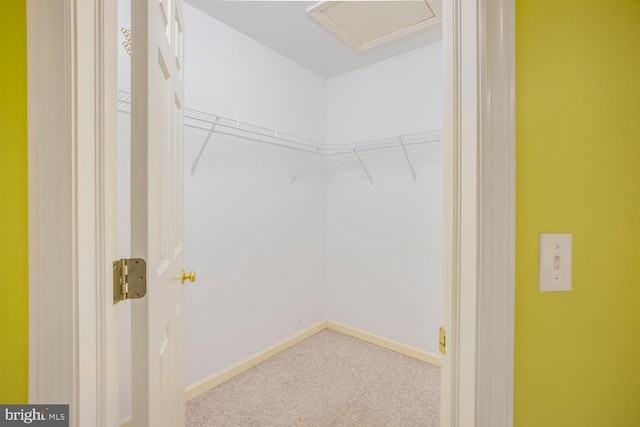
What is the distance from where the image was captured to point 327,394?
5.91 ft

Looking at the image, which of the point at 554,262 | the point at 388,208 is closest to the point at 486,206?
the point at 554,262

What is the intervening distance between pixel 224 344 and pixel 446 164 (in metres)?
1.98

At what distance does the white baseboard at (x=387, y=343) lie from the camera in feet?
7.11

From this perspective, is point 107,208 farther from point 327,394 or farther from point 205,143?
point 327,394

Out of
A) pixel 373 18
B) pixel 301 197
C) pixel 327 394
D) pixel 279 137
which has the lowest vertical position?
pixel 327 394

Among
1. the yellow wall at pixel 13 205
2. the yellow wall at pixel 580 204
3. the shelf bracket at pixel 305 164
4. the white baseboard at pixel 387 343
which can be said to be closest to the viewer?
the yellow wall at pixel 13 205

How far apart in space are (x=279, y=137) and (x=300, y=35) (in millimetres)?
781

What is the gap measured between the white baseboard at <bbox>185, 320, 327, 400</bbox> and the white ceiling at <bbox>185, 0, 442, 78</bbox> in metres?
2.51

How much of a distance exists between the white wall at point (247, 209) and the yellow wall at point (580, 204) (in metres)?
1.75

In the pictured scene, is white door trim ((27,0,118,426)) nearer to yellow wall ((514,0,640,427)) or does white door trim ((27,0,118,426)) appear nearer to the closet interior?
yellow wall ((514,0,640,427))

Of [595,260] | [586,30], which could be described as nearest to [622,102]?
[586,30]

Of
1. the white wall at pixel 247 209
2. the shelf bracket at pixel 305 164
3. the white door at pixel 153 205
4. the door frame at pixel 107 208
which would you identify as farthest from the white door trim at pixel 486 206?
the shelf bracket at pixel 305 164

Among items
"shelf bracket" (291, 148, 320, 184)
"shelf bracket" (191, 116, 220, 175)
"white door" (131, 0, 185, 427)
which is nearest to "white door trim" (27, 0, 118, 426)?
"white door" (131, 0, 185, 427)

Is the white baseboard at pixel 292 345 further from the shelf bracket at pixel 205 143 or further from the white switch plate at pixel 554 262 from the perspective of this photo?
the white switch plate at pixel 554 262
